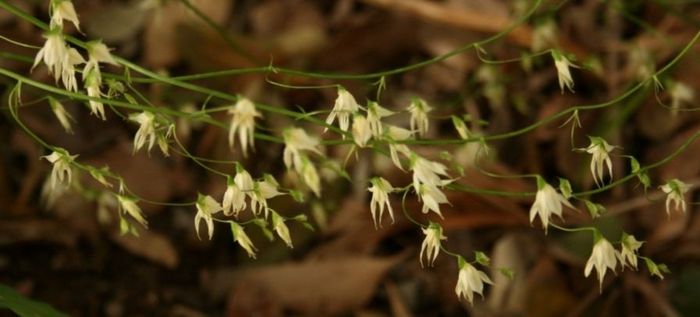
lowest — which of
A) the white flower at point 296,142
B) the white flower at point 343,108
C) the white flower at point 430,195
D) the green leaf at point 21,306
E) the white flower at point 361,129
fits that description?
the green leaf at point 21,306

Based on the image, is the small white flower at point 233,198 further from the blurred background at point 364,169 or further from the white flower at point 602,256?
the blurred background at point 364,169

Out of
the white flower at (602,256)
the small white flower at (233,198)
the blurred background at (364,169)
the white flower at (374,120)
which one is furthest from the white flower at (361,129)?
the blurred background at (364,169)

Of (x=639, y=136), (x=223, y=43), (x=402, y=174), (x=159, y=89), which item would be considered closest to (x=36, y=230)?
(x=159, y=89)

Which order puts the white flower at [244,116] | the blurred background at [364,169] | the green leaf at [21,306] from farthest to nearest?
the blurred background at [364,169] < the green leaf at [21,306] < the white flower at [244,116]

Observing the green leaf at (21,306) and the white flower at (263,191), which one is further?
the green leaf at (21,306)

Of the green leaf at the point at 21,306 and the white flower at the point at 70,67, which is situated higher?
the white flower at the point at 70,67

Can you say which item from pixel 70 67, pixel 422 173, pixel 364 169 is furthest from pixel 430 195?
pixel 364 169

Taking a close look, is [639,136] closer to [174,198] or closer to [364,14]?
[364,14]
